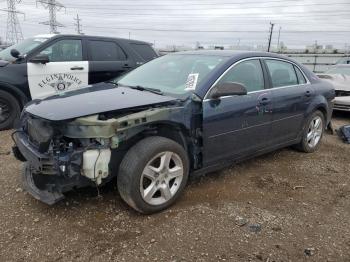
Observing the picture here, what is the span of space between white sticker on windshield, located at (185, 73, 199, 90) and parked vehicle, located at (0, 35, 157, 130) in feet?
8.16

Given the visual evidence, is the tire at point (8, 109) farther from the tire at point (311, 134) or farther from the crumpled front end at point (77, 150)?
the tire at point (311, 134)

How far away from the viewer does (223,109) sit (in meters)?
3.81

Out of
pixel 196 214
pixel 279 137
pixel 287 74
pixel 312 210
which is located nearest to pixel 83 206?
pixel 196 214

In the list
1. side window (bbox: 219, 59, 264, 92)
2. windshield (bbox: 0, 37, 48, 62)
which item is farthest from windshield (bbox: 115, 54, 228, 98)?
windshield (bbox: 0, 37, 48, 62)

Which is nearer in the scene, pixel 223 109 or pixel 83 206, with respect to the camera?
pixel 83 206

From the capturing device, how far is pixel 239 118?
4.00m

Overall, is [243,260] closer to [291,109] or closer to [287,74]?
[291,109]

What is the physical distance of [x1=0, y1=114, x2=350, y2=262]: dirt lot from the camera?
9.37 ft

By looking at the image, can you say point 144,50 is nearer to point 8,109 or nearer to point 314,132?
point 8,109

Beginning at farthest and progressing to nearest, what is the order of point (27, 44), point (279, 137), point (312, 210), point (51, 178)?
1. point (27, 44)
2. point (279, 137)
3. point (312, 210)
4. point (51, 178)

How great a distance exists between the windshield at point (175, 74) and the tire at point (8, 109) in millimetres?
2591

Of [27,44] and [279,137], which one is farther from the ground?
[27,44]

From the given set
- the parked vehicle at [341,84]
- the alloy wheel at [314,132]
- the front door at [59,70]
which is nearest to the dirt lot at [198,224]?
the alloy wheel at [314,132]

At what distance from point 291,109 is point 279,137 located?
42 centimetres
